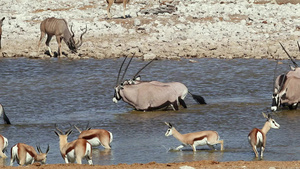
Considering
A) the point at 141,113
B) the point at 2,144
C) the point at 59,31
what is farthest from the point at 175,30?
the point at 2,144

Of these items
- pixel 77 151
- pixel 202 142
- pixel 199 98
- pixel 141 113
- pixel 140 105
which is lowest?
pixel 141 113

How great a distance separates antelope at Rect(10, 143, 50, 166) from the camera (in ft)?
30.9

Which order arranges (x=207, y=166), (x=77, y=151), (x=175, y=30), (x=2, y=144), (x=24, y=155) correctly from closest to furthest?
(x=207, y=166) < (x=77, y=151) < (x=24, y=155) < (x=2, y=144) < (x=175, y=30)

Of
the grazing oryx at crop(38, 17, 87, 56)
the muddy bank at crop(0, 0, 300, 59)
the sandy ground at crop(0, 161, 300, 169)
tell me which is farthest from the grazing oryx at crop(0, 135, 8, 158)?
the grazing oryx at crop(38, 17, 87, 56)

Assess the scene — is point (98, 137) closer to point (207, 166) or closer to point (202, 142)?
point (202, 142)

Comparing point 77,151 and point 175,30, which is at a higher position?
point 77,151

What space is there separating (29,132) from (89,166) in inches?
147

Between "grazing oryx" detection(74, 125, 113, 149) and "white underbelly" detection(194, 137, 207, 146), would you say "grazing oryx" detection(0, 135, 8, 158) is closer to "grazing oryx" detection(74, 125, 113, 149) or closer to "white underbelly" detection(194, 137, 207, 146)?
"grazing oryx" detection(74, 125, 113, 149)

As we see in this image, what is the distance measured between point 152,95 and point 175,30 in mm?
8039

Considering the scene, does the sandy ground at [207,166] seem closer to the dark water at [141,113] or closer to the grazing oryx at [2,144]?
the dark water at [141,113]

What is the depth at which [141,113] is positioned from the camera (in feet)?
46.8

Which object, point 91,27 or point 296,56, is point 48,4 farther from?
point 296,56

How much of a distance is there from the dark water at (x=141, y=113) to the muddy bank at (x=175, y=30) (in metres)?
0.80

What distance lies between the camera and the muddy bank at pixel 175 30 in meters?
20.7
